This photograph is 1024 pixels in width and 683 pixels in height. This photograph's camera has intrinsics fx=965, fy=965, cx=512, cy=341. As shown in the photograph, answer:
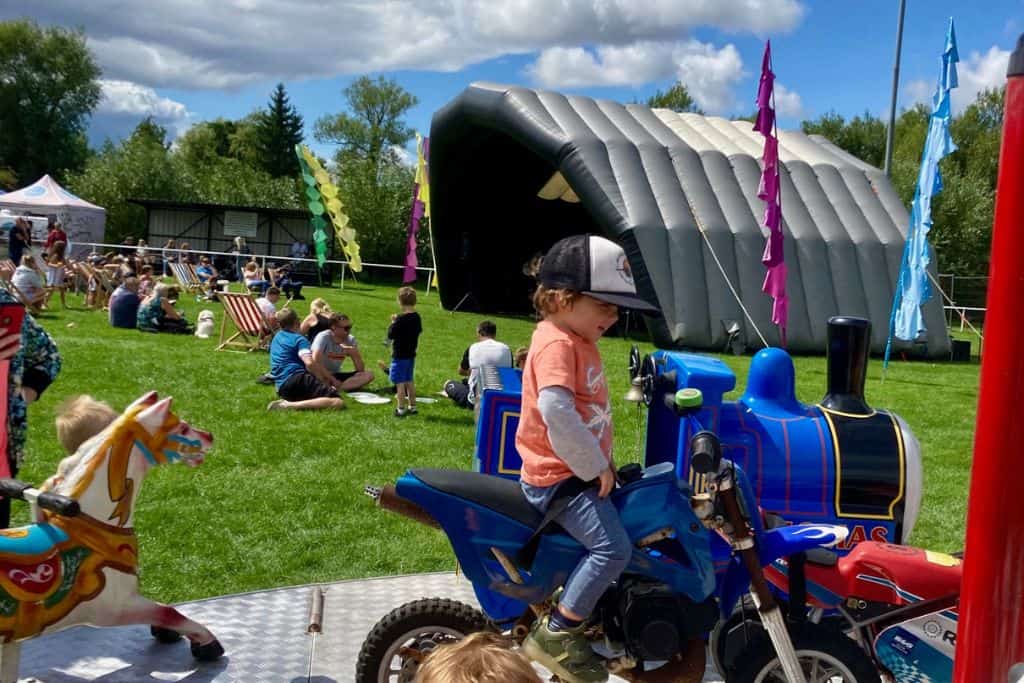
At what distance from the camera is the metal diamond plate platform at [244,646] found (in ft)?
12.5

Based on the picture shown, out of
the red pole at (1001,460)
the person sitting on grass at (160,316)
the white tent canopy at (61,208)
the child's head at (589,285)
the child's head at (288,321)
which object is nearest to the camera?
the red pole at (1001,460)

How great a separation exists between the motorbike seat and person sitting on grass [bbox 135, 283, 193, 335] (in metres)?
12.8

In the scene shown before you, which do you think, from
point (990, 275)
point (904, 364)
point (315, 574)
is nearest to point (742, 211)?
point (904, 364)

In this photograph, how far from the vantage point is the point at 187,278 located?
23812 millimetres

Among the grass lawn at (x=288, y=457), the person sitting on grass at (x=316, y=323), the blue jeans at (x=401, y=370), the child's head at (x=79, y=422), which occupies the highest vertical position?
the person sitting on grass at (x=316, y=323)

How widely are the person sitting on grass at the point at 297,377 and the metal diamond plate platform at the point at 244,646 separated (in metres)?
5.13

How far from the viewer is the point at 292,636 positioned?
424 centimetres

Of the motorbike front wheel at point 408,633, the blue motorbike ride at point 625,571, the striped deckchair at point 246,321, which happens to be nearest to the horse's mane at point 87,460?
the blue motorbike ride at point 625,571

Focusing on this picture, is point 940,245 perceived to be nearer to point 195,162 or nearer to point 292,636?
point 292,636

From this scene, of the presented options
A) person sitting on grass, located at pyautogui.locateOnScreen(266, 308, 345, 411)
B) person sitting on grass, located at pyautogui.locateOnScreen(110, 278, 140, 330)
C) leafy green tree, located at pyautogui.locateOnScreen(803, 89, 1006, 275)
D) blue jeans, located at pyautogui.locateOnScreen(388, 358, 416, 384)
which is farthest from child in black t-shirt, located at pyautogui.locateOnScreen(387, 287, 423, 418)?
leafy green tree, located at pyautogui.locateOnScreen(803, 89, 1006, 275)

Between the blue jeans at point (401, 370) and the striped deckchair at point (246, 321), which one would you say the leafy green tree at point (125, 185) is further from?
the blue jeans at point (401, 370)

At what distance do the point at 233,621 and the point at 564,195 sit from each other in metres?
18.1

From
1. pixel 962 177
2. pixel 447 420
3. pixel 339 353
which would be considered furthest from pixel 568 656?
pixel 962 177

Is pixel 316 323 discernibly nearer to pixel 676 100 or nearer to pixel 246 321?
pixel 246 321
